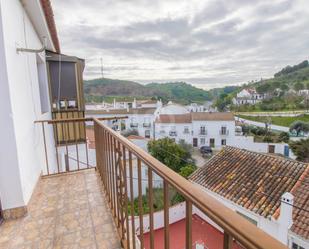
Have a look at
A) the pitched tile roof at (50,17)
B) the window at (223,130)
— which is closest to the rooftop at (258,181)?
the pitched tile roof at (50,17)

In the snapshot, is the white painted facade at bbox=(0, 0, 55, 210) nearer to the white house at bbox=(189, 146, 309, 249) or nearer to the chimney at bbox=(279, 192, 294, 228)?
the white house at bbox=(189, 146, 309, 249)

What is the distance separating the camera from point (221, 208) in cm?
50

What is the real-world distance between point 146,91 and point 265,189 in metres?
28.5

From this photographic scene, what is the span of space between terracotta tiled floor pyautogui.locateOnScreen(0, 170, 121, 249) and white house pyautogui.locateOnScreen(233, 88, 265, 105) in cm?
3202

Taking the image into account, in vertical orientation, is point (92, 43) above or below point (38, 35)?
above

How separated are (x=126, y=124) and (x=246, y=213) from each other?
19.0 m

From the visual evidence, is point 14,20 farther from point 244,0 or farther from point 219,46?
point 219,46

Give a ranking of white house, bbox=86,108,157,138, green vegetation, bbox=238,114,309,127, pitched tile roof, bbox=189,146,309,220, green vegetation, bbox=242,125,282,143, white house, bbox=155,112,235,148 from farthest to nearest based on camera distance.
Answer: white house, bbox=86,108,157,138 → green vegetation, bbox=238,114,309,127 → white house, bbox=155,112,235,148 → green vegetation, bbox=242,125,282,143 → pitched tile roof, bbox=189,146,309,220

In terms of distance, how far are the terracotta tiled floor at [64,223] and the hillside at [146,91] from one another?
64.3ft

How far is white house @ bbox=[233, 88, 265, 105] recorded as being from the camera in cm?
3103

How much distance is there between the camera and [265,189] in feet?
20.1

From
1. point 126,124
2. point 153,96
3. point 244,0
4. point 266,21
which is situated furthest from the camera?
point 153,96

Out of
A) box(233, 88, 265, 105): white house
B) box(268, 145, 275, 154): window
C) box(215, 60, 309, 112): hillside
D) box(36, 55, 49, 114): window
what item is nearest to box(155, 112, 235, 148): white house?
box(268, 145, 275, 154): window

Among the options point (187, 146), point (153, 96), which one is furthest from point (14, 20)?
point (153, 96)
